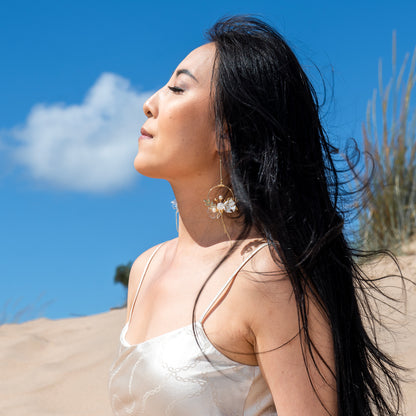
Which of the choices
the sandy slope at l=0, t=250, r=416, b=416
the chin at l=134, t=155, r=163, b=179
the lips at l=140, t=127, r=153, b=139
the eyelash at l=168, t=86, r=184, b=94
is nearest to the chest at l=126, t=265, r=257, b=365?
the chin at l=134, t=155, r=163, b=179

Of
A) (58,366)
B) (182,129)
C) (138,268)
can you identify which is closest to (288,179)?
(182,129)

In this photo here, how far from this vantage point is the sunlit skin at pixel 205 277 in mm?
1514

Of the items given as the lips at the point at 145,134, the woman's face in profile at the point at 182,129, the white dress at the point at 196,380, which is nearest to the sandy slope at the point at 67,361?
the white dress at the point at 196,380

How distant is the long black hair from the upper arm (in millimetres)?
29

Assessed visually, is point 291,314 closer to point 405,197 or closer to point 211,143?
point 211,143

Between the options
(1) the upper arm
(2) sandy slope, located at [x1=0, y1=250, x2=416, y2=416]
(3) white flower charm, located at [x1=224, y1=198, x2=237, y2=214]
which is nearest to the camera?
(1) the upper arm

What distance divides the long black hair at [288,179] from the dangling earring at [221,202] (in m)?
0.04

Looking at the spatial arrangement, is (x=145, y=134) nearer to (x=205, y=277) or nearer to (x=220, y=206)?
(x=220, y=206)

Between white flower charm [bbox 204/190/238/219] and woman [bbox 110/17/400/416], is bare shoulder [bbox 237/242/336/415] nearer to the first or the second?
woman [bbox 110/17/400/416]

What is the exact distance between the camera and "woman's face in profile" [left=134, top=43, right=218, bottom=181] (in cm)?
171

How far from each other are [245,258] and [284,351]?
28 cm

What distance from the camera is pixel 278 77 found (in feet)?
5.65

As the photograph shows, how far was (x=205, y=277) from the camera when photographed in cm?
171

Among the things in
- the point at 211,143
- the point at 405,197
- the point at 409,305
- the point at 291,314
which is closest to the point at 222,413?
the point at 291,314
